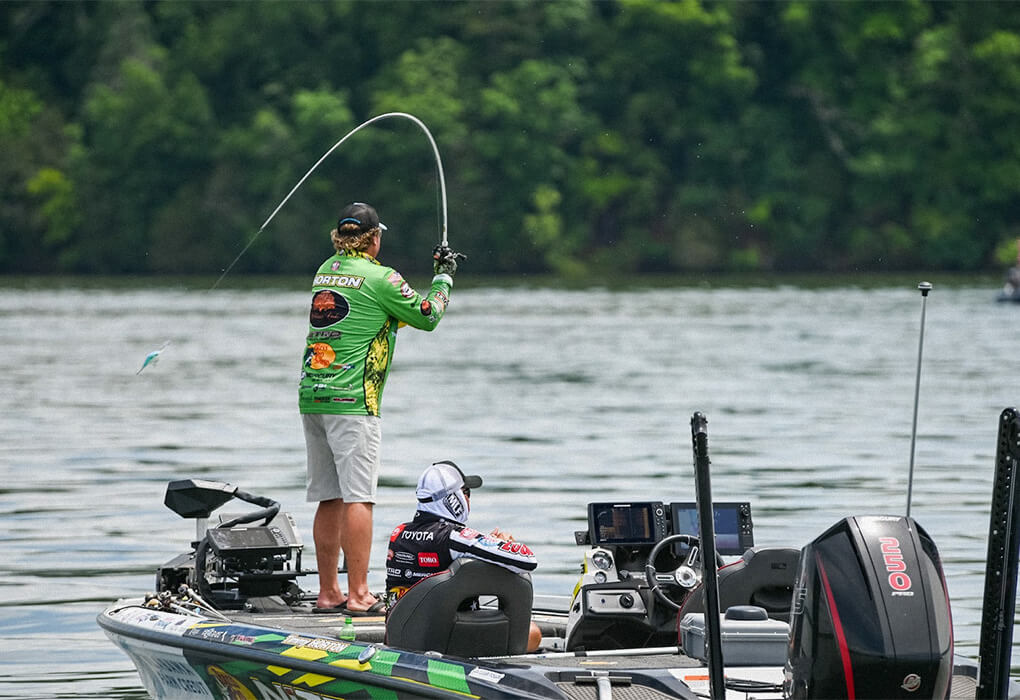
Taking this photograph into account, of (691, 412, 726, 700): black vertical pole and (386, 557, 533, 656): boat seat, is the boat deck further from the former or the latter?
(691, 412, 726, 700): black vertical pole

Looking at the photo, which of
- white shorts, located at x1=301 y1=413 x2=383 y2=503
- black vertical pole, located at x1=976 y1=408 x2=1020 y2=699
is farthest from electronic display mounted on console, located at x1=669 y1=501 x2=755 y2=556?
black vertical pole, located at x1=976 y1=408 x2=1020 y2=699

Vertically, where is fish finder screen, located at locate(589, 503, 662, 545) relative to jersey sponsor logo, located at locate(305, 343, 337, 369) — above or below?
below

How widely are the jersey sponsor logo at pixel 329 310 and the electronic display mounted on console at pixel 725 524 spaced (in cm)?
160

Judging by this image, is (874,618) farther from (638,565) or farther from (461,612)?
(638,565)

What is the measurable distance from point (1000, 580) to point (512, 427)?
52.8 feet

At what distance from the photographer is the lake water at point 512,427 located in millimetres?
12711

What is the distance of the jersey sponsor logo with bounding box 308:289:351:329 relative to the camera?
27.6 feet

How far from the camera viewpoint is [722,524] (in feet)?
26.2

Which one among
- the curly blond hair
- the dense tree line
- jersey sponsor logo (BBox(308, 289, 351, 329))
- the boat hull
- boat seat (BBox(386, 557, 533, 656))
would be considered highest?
the dense tree line

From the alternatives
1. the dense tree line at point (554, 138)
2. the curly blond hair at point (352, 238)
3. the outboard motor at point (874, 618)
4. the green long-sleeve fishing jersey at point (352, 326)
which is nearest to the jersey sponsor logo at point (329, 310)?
the green long-sleeve fishing jersey at point (352, 326)

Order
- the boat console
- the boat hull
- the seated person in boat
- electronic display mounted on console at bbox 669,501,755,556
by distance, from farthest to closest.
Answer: electronic display mounted on console at bbox 669,501,755,556 < the boat console < the seated person in boat < the boat hull

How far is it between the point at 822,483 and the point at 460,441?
473cm

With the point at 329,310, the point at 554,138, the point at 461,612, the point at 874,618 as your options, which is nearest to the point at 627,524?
the point at 461,612

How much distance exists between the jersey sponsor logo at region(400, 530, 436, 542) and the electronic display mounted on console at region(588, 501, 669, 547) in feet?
2.82
